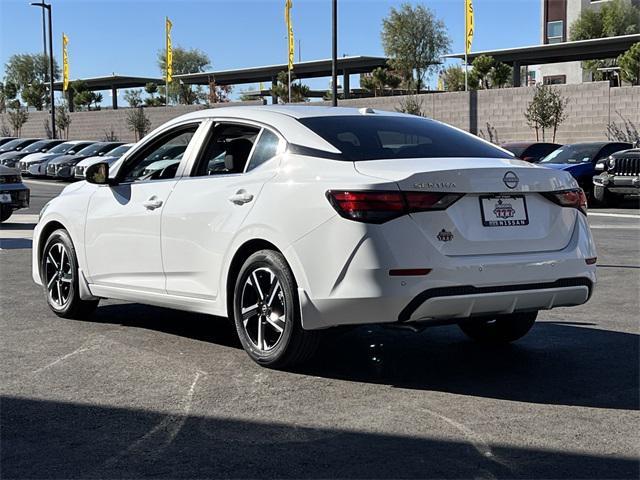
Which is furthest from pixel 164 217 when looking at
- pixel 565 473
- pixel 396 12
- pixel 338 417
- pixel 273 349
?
pixel 396 12

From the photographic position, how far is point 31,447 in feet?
13.9

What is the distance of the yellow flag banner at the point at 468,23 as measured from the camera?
137 feet

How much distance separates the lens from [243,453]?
4113 mm

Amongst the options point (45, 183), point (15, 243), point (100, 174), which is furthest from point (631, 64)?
point (100, 174)

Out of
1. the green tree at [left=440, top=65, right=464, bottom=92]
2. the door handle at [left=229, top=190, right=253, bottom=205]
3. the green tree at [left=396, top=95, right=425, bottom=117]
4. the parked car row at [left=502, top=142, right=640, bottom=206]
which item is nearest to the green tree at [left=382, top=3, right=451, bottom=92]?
the green tree at [left=440, top=65, right=464, bottom=92]

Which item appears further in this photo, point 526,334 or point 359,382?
point 526,334

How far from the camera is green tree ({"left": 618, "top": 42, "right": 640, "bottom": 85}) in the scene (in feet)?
140

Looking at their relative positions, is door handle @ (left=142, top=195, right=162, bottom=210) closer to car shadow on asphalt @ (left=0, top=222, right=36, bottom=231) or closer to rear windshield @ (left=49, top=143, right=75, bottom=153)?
car shadow on asphalt @ (left=0, top=222, right=36, bottom=231)

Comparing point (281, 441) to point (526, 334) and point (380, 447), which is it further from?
point (526, 334)

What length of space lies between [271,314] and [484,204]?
1406 millimetres

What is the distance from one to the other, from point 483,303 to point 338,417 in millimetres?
1083

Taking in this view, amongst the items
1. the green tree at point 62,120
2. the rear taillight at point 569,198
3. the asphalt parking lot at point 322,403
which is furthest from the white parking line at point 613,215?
the green tree at point 62,120

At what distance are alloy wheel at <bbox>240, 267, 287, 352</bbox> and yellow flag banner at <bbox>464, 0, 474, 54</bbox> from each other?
37.9m

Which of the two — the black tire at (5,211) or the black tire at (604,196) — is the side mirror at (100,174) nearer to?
the black tire at (5,211)
